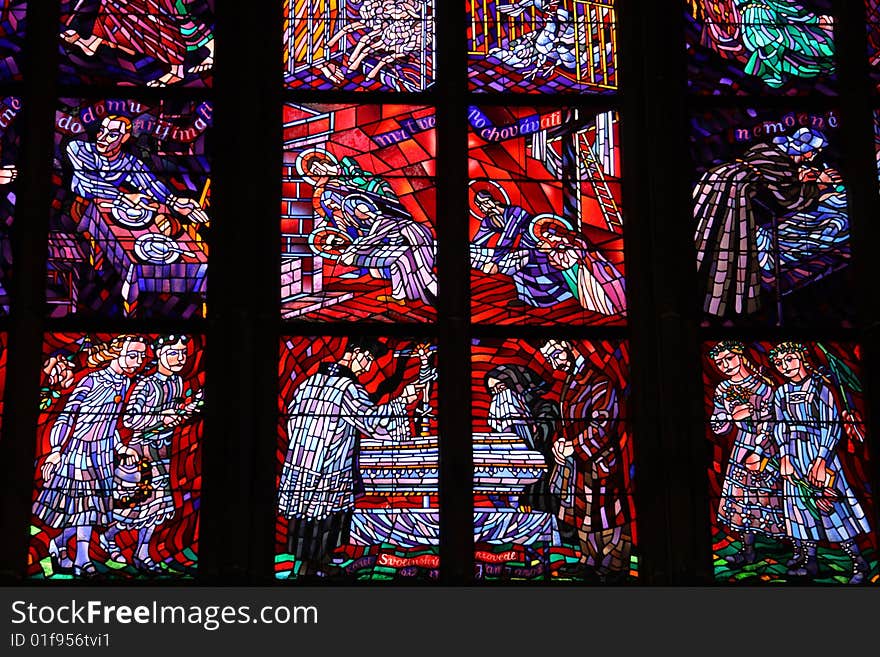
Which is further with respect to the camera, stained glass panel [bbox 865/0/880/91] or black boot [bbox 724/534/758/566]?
stained glass panel [bbox 865/0/880/91]

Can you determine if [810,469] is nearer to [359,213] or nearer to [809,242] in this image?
[809,242]

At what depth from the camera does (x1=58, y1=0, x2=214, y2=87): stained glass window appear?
9.28m

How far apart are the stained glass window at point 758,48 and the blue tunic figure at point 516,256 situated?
1080 millimetres

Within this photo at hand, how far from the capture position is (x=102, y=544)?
27.8 ft

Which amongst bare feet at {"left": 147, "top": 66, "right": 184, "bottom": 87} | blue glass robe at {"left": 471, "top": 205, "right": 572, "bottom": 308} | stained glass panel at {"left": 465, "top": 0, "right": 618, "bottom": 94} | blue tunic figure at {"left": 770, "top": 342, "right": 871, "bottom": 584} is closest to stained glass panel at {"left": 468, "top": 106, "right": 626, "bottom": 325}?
blue glass robe at {"left": 471, "top": 205, "right": 572, "bottom": 308}

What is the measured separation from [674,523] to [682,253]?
1.23 m

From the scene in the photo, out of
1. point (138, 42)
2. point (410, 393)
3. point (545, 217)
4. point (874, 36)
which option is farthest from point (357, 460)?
point (874, 36)

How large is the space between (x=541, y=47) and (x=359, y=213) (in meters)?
1.20

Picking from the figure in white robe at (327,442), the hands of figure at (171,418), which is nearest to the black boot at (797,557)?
the figure in white robe at (327,442)

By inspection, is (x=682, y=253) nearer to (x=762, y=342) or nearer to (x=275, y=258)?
(x=762, y=342)

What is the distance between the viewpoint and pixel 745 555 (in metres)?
8.59

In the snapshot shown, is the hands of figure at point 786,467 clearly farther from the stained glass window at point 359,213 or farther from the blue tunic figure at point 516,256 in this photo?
the stained glass window at point 359,213

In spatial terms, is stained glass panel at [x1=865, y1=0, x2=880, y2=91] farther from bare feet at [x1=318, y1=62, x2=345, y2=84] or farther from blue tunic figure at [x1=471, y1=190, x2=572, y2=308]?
bare feet at [x1=318, y1=62, x2=345, y2=84]

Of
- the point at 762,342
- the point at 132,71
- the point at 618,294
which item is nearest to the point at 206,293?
the point at 132,71
